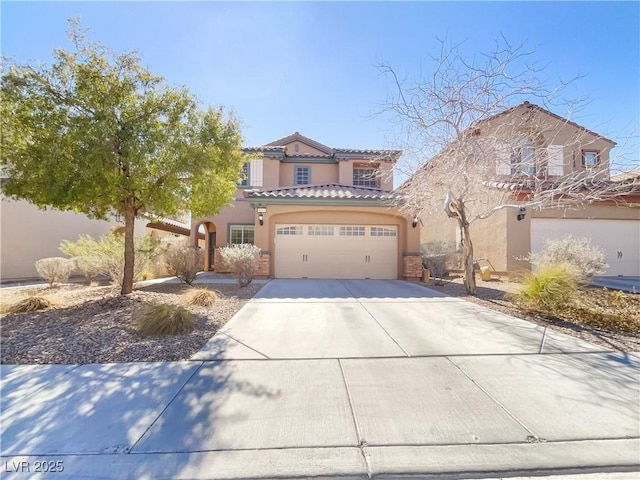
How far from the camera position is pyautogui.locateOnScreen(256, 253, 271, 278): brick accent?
44.0ft

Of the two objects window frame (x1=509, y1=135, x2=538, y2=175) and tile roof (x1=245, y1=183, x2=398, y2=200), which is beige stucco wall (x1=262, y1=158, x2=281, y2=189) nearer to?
tile roof (x1=245, y1=183, x2=398, y2=200)

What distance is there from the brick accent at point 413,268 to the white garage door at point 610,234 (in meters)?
5.48

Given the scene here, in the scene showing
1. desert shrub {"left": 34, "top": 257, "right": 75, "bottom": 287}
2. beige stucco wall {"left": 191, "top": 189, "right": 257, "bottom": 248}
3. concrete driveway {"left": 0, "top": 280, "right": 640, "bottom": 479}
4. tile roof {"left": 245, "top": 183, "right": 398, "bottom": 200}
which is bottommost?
concrete driveway {"left": 0, "top": 280, "right": 640, "bottom": 479}

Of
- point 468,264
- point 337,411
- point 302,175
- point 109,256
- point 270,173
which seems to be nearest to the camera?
point 337,411

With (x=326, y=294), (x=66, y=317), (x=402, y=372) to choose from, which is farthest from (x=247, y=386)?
(x=326, y=294)

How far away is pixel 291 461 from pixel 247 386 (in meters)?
1.36

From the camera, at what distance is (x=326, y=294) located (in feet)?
32.4

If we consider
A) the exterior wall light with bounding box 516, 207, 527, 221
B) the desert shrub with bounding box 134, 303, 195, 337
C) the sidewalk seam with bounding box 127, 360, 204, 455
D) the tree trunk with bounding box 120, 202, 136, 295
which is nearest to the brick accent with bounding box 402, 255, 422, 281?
the exterior wall light with bounding box 516, 207, 527, 221

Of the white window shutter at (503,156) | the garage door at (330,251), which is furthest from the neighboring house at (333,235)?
the white window shutter at (503,156)

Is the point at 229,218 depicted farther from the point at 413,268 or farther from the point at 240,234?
A: the point at 413,268

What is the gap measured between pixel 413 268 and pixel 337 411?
1117 centimetres

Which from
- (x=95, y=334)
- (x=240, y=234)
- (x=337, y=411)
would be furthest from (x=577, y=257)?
(x=240, y=234)

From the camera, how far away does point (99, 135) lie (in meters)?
6.61

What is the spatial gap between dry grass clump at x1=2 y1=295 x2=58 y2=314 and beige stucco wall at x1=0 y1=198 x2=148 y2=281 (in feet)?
19.7
